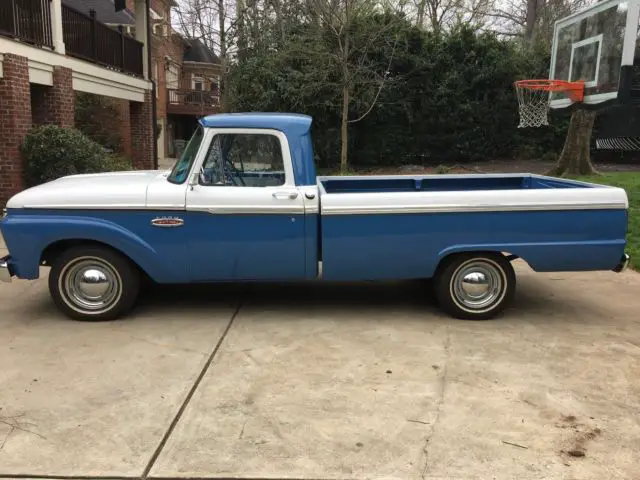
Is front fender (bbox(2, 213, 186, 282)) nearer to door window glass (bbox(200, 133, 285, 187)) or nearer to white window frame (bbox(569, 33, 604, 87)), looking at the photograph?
door window glass (bbox(200, 133, 285, 187))

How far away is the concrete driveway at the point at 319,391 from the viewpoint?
3.18 meters

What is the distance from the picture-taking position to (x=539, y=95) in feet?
48.4

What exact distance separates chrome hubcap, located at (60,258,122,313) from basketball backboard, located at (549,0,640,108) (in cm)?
789

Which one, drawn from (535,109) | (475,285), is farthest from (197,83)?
(475,285)

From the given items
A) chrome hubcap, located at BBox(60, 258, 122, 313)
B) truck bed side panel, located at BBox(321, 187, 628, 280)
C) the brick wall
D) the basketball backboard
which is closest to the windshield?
chrome hubcap, located at BBox(60, 258, 122, 313)

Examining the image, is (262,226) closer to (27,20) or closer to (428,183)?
(428,183)

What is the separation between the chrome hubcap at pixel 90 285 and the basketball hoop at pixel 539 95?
27.9 feet

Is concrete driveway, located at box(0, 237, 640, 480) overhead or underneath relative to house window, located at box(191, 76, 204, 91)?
underneath

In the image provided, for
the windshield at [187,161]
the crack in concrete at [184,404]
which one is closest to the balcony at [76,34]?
the windshield at [187,161]

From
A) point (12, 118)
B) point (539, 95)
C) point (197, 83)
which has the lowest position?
point (12, 118)

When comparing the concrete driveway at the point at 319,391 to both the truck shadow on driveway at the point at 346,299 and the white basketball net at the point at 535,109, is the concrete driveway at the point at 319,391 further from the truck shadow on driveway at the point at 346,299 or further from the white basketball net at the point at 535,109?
the white basketball net at the point at 535,109

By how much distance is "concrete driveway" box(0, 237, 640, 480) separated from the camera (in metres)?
3.18

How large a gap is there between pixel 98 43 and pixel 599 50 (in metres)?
11.7

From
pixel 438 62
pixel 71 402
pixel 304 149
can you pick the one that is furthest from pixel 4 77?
pixel 438 62
